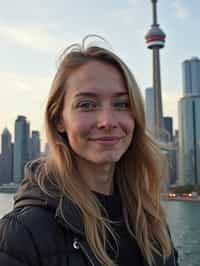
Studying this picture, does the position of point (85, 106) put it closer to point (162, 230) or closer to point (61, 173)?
point (61, 173)

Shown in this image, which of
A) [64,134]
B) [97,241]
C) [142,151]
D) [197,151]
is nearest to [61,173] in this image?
[64,134]

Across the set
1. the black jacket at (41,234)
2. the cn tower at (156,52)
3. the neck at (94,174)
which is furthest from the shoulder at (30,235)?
the cn tower at (156,52)

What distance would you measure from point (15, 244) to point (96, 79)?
2.30 feet

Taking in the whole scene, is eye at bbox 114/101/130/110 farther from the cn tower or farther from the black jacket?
the cn tower

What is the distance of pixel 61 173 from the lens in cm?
161

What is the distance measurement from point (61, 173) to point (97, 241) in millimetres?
299

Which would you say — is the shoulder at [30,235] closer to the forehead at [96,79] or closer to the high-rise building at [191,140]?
the forehead at [96,79]

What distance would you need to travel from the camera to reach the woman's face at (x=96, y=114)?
1.60 metres

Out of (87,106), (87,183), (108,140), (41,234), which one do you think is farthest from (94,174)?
(41,234)

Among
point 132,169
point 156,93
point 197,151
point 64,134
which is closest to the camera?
point 64,134

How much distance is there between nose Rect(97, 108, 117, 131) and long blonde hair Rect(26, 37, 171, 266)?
0.13 m

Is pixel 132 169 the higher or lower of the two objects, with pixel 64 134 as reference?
lower

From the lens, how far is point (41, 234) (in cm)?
137

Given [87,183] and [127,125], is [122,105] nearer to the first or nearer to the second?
[127,125]
